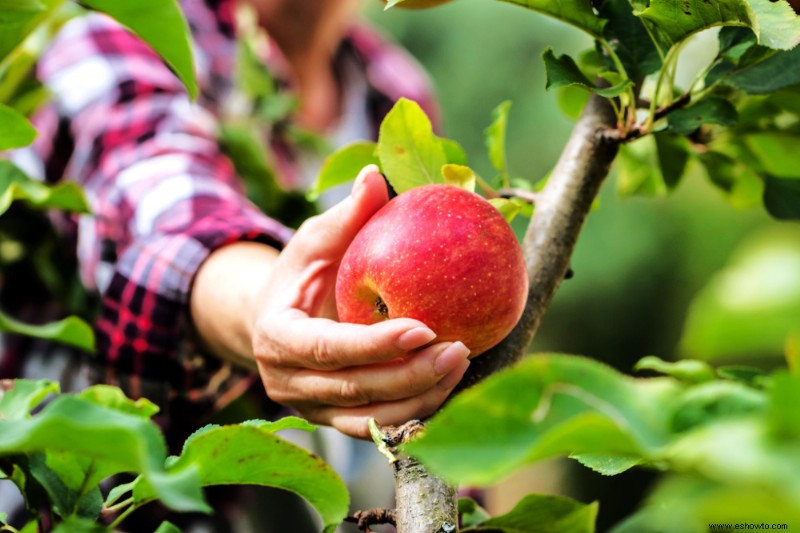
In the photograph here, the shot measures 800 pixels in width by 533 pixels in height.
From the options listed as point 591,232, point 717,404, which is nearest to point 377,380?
point 717,404

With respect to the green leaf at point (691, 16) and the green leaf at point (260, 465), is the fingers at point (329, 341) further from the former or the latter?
the green leaf at point (691, 16)

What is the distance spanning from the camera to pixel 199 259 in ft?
2.79

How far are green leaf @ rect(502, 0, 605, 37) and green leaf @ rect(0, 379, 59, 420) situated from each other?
0.36 m

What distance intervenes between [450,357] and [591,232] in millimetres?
5347

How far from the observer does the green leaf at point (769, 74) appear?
0.49 meters

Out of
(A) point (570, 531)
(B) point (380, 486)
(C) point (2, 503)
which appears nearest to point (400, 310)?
(A) point (570, 531)

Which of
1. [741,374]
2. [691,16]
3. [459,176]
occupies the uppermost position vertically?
[691,16]

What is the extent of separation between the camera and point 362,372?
538 mm

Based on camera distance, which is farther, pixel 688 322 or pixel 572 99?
pixel 572 99

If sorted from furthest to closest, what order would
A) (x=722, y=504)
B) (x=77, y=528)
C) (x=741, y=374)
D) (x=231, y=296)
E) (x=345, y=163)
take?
(x=231, y=296) < (x=345, y=163) < (x=741, y=374) < (x=77, y=528) < (x=722, y=504)

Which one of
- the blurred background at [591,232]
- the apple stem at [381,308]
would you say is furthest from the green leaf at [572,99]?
the blurred background at [591,232]

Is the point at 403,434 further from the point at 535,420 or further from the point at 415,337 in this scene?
the point at 535,420

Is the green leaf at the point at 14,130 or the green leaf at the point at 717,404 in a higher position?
the green leaf at the point at 14,130

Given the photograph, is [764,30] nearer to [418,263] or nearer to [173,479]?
[418,263]
